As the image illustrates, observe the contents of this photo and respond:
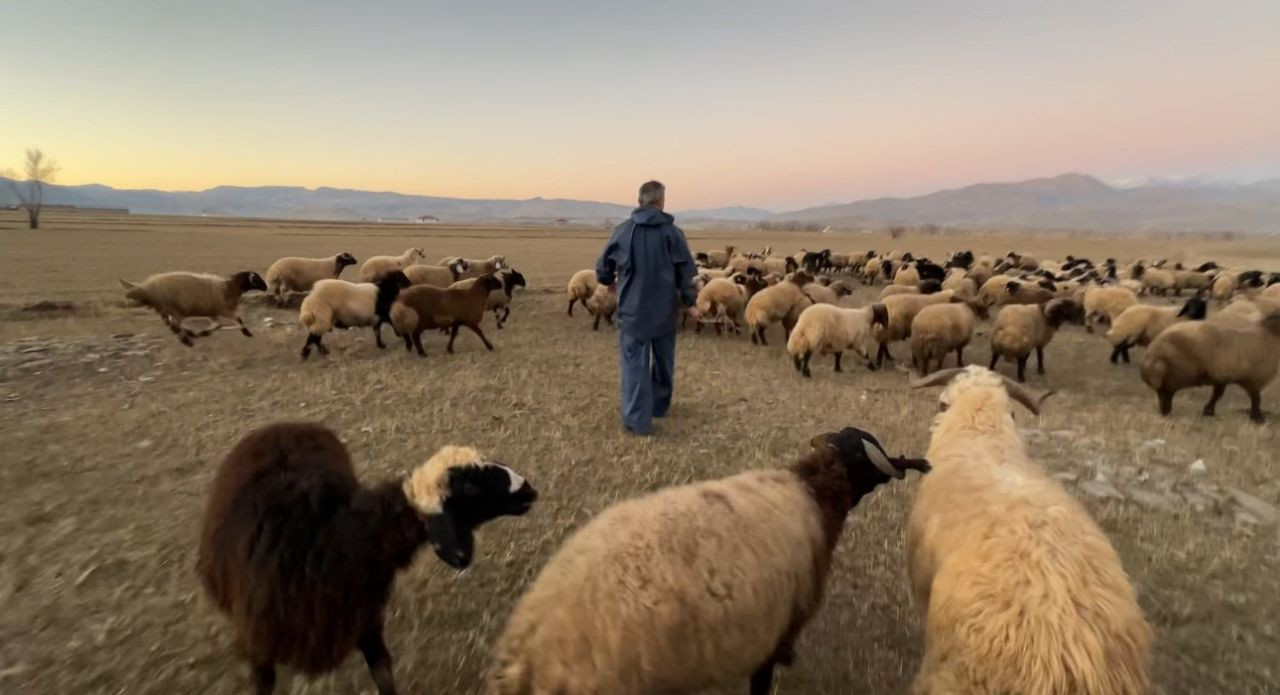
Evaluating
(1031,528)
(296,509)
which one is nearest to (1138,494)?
(1031,528)

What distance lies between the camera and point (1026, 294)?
670 inches

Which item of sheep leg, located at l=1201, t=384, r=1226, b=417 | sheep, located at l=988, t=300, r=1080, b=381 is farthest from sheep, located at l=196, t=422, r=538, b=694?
sheep, located at l=988, t=300, r=1080, b=381

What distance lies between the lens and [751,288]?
51.4 ft

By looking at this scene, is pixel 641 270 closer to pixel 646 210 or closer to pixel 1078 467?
pixel 646 210

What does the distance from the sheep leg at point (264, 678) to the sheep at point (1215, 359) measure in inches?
415

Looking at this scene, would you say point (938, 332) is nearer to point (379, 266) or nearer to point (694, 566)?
point (694, 566)

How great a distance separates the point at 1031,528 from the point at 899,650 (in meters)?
1.44

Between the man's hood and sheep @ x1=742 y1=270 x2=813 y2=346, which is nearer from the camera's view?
the man's hood

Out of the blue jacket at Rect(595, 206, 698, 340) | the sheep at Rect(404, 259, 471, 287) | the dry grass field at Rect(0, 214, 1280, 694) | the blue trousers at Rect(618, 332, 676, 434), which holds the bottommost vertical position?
the dry grass field at Rect(0, 214, 1280, 694)

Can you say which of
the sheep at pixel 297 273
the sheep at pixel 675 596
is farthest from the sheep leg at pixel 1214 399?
the sheep at pixel 297 273

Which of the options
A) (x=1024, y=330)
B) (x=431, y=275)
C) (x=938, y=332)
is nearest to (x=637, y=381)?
(x=938, y=332)

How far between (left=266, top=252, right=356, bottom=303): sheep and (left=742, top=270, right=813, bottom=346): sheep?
464 inches

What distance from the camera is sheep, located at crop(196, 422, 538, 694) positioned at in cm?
296

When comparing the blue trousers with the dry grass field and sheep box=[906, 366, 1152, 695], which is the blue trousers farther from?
sheep box=[906, 366, 1152, 695]
